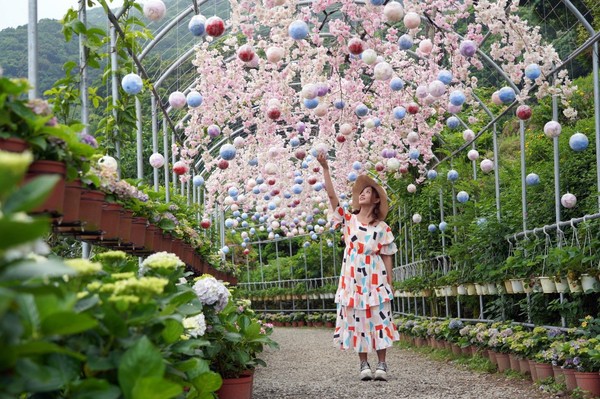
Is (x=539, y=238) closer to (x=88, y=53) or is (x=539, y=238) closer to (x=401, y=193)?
(x=88, y=53)

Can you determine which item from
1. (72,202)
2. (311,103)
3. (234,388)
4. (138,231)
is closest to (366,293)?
(311,103)

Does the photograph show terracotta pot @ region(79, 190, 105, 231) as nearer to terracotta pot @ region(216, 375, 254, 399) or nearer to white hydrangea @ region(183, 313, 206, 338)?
white hydrangea @ region(183, 313, 206, 338)

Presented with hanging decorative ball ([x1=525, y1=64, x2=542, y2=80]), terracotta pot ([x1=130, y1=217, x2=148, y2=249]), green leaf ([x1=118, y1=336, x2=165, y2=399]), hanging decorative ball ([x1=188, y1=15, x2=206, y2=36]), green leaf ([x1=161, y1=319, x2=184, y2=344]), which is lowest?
green leaf ([x1=118, y1=336, x2=165, y2=399])

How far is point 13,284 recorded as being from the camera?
3.97 ft

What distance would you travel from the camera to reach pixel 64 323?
4.11ft

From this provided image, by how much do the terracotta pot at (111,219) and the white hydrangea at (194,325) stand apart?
1.88 ft

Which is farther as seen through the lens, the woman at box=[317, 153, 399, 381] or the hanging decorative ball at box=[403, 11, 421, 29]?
the woman at box=[317, 153, 399, 381]

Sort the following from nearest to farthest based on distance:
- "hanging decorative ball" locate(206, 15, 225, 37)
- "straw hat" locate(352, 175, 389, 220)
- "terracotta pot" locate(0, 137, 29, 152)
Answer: "terracotta pot" locate(0, 137, 29, 152) → "hanging decorative ball" locate(206, 15, 225, 37) → "straw hat" locate(352, 175, 389, 220)

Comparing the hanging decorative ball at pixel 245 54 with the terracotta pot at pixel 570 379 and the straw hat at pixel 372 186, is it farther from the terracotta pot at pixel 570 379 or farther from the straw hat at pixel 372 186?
the terracotta pot at pixel 570 379

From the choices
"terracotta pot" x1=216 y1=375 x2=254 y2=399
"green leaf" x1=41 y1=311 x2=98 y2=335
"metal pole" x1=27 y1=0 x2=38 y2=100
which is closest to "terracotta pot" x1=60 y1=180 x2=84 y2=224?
"metal pole" x1=27 y1=0 x2=38 y2=100

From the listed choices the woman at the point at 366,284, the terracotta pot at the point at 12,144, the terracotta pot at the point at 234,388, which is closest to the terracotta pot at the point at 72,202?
the terracotta pot at the point at 12,144

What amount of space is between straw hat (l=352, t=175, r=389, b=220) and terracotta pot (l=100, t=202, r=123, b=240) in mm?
3128

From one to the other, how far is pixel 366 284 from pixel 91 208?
356 cm

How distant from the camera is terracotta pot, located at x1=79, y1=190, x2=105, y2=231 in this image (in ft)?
8.90
